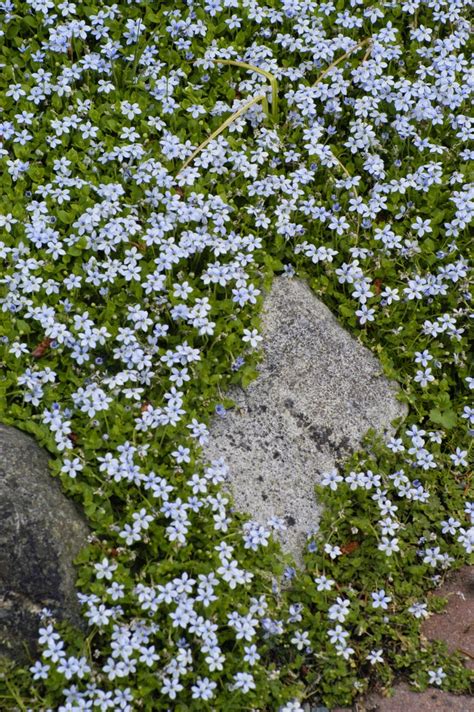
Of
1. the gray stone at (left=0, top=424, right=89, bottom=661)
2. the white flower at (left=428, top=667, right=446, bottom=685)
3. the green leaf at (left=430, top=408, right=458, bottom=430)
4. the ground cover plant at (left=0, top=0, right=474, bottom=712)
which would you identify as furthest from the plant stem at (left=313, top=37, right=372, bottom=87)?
the white flower at (left=428, top=667, right=446, bottom=685)

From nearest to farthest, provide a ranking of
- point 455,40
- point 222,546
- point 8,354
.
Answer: point 222,546
point 8,354
point 455,40

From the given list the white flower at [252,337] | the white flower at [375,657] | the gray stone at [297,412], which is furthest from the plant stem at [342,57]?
the white flower at [375,657]

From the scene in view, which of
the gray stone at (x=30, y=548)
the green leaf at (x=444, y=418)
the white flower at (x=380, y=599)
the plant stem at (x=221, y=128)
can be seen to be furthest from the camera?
the plant stem at (x=221, y=128)

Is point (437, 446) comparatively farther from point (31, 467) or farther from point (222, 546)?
point (31, 467)

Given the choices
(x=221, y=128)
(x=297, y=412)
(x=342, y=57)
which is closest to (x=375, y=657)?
(x=297, y=412)

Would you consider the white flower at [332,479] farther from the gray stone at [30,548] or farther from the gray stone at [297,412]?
the gray stone at [30,548]

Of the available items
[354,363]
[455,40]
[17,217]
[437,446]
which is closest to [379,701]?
[437,446]
